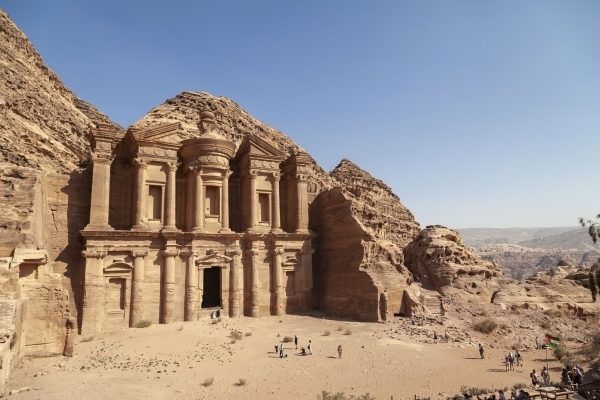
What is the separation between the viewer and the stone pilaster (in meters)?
20.0

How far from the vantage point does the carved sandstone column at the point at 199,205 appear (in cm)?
2434

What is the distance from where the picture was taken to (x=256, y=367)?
15.8 metres

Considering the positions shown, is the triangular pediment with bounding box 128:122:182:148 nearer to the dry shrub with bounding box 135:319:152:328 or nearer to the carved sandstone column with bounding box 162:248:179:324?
the carved sandstone column with bounding box 162:248:179:324

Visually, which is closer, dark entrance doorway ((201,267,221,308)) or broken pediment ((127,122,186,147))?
broken pediment ((127,122,186,147))

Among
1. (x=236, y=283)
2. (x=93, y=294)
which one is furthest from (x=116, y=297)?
(x=236, y=283)

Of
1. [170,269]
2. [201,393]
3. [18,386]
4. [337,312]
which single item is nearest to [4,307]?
[18,386]

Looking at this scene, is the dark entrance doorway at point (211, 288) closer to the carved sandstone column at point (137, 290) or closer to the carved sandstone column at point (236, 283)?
the carved sandstone column at point (236, 283)

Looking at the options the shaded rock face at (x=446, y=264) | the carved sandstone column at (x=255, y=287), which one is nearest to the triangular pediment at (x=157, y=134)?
the carved sandstone column at (x=255, y=287)

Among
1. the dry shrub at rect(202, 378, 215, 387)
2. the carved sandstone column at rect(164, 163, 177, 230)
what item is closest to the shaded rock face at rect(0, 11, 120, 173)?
the carved sandstone column at rect(164, 163, 177, 230)

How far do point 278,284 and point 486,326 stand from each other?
12.6 m

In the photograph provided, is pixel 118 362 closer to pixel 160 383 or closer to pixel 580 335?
pixel 160 383

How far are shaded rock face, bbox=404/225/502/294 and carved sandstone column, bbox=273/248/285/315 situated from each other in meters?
9.87

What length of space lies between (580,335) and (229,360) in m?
20.0

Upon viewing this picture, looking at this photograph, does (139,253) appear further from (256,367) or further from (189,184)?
(256,367)
